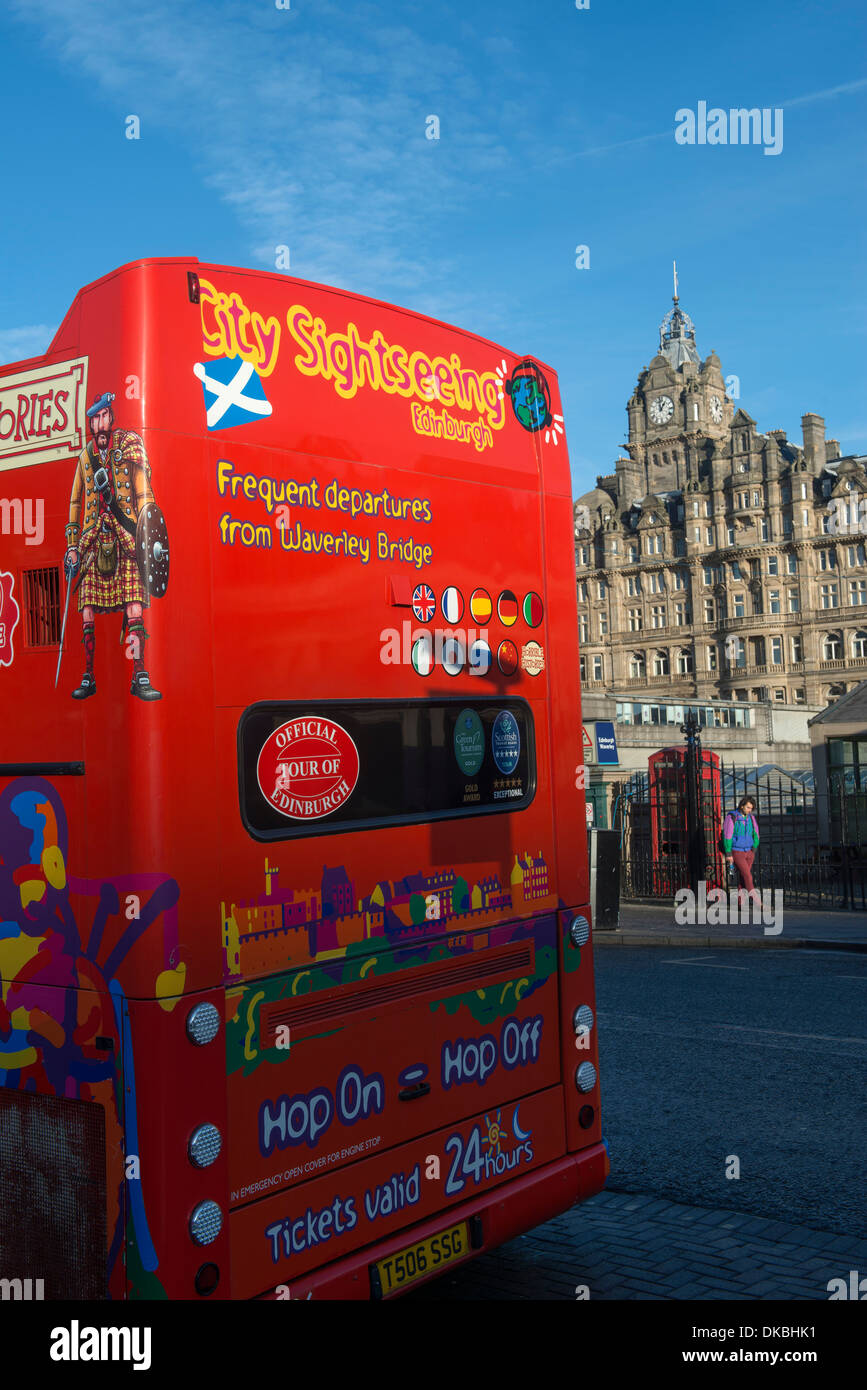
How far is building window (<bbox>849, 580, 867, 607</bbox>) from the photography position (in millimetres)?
71188

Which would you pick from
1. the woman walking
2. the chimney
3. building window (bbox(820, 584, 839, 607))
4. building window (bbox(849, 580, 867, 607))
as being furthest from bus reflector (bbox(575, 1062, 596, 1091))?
the chimney

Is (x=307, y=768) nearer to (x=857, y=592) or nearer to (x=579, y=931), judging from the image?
(x=579, y=931)

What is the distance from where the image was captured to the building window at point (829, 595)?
72.4 metres

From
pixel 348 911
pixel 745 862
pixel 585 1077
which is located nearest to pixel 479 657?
pixel 348 911

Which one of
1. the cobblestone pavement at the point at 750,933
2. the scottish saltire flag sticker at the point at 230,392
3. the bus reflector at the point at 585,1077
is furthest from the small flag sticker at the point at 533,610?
the cobblestone pavement at the point at 750,933

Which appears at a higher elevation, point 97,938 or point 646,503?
point 646,503

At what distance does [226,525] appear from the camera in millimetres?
3891

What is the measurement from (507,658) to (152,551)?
1.85 m

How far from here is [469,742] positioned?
495 cm

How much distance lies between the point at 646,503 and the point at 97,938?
81016mm

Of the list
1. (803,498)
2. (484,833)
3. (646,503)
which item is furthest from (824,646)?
(484,833)

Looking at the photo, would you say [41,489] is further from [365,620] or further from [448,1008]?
[448,1008]

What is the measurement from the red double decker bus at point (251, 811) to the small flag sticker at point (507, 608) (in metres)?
0.07

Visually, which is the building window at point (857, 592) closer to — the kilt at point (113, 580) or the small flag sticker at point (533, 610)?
the small flag sticker at point (533, 610)
